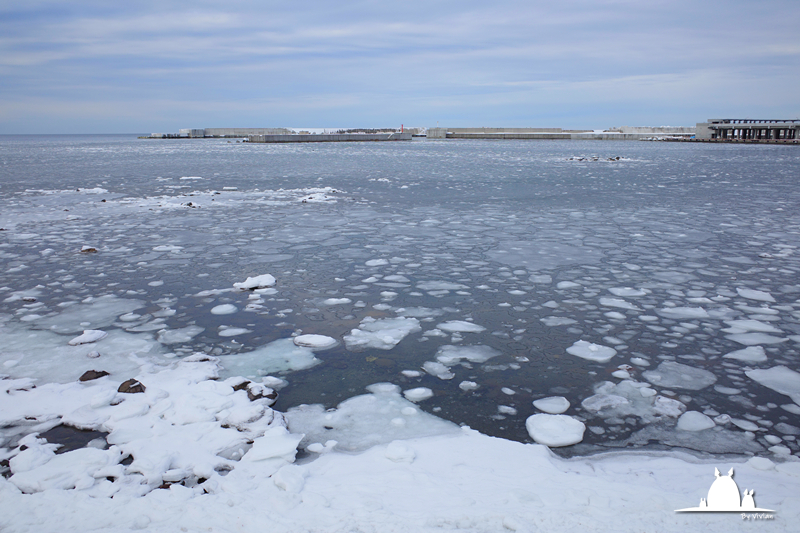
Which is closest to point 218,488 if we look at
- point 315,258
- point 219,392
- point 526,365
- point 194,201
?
point 219,392

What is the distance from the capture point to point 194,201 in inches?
456

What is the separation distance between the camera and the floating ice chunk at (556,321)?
13.7 ft

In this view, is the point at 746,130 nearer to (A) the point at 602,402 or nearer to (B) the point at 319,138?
(B) the point at 319,138

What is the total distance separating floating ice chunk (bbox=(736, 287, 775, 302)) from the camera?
15.4ft

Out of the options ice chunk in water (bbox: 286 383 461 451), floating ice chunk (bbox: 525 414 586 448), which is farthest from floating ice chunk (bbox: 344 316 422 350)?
floating ice chunk (bbox: 525 414 586 448)

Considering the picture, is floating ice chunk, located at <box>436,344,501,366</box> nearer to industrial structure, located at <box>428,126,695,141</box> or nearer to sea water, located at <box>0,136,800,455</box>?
sea water, located at <box>0,136,800,455</box>

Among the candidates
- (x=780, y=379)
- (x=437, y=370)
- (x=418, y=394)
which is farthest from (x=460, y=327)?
(x=780, y=379)

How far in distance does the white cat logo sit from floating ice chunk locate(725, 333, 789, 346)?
189 centimetres

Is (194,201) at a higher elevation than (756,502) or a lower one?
higher

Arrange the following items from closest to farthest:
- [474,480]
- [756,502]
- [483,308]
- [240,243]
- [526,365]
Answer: [756,502], [474,480], [526,365], [483,308], [240,243]

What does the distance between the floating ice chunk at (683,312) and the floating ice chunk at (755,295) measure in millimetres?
656

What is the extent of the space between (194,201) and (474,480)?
1062cm

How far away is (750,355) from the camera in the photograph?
3.61 m

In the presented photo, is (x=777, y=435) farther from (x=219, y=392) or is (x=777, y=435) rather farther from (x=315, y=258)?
(x=315, y=258)
